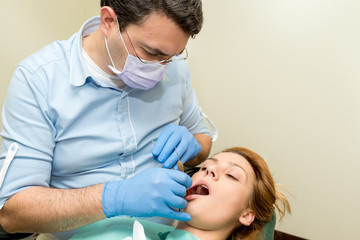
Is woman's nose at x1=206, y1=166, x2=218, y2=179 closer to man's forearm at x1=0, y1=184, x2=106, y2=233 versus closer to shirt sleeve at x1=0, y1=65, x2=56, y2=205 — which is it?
man's forearm at x1=0, y1=184, x2=106, y2=233

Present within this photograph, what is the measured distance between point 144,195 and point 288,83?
1479mm

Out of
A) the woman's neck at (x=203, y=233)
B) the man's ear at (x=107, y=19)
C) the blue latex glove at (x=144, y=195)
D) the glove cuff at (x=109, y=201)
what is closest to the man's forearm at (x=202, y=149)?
the woman's neck at (x=203, y=233)

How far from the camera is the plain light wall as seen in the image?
6.12 feet

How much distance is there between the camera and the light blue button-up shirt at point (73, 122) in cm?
101

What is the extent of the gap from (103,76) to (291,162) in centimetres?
162

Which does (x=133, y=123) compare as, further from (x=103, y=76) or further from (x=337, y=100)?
(x=337, y=100)

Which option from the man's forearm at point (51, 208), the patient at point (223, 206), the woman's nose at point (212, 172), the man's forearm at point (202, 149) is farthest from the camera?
the man's forearm at point (202, 149)

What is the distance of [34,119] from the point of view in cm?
103

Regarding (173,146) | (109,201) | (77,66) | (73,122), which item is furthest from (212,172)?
(77,66)

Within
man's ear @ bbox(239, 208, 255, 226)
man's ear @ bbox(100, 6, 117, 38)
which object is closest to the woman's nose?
man's ear @ bbox(239, 208, 255, 226)

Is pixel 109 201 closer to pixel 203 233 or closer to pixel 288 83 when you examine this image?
pixel 203 233

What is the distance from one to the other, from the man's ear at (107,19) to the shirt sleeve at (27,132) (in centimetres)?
30

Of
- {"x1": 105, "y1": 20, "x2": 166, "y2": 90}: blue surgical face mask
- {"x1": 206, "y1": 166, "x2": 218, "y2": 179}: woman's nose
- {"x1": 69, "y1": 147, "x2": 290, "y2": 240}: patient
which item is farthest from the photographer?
{"x1": 206, "y1": 166, "x2": 218, "y2": 179}: woman's nose

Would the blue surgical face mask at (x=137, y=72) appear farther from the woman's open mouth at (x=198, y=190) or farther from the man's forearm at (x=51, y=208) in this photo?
the woman's open mouth at (x=198, y=190)
